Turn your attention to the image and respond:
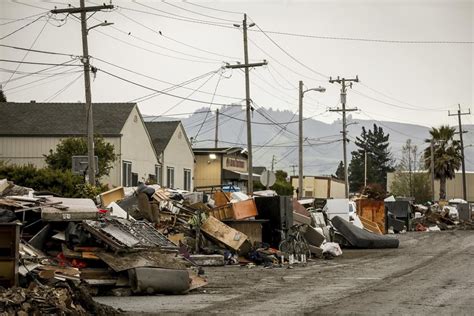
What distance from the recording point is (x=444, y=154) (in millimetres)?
80688

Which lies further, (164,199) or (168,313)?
(164,199)

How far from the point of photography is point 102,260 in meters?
16.0

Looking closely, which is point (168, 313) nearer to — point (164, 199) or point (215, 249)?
point (215, 249)

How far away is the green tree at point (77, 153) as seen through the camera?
41.6 metres

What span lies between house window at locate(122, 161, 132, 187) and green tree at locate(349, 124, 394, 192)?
79.4m

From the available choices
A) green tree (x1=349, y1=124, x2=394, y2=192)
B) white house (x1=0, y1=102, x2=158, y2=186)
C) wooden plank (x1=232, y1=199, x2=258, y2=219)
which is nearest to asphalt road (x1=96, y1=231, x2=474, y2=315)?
wooden plank (x1=232, y1=199, x2=258, y2=219)

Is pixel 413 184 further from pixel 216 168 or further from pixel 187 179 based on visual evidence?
pixel 187 179

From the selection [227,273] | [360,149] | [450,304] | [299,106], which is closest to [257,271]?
[227,273]

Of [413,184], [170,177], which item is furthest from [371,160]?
[170,177]

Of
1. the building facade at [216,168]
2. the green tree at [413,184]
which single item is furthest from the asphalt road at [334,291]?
the green tree at [413,184]

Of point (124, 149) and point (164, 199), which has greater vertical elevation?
point (124, 149)

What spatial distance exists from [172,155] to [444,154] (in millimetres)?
36189

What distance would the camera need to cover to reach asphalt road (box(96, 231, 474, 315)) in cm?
1328

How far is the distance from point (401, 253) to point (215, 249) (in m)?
8.62
